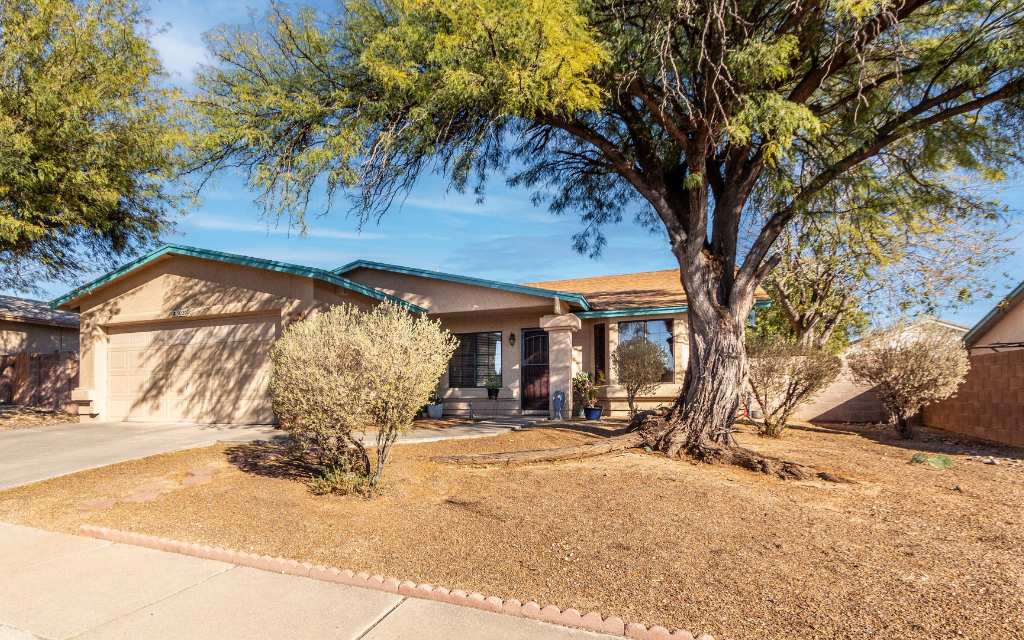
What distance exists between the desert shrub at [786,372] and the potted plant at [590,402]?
14.0 ft

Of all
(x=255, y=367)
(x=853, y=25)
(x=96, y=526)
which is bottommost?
(x=96, y=526)

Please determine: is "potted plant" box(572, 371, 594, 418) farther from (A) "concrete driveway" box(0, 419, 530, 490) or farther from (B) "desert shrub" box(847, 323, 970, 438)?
(B) "desert shrub" box(847, 323, 970, 438)

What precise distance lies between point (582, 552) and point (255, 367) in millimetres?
10903

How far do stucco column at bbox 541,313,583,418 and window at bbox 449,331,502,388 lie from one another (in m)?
2.28

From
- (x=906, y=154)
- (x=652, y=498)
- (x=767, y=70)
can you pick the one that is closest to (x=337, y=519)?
(x=652, y=498)

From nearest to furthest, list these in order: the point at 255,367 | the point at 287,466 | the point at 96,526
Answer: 1. the point at 96,526
2. the point at 287,466
3. the point at 255,367

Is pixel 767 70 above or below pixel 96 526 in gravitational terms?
above

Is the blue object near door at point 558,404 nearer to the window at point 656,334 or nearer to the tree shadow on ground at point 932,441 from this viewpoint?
the window at point 656,334

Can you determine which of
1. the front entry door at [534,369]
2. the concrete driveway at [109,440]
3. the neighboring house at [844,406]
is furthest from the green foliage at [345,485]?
the neighboring house at [844,406]

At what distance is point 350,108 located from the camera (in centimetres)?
1004

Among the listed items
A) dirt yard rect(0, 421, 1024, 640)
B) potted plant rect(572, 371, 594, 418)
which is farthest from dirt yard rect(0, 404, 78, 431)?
potted plant rect(572, 371, 594, 418)

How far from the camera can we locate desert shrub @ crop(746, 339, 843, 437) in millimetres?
11516

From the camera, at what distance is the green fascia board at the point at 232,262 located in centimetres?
1279

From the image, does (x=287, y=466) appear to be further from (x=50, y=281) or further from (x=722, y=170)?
(x=50, y=281)
